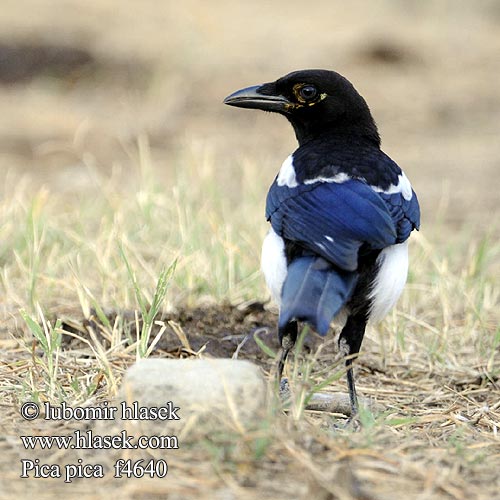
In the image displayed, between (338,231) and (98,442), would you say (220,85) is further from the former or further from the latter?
(98,442)

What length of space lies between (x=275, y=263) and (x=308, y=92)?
98cm

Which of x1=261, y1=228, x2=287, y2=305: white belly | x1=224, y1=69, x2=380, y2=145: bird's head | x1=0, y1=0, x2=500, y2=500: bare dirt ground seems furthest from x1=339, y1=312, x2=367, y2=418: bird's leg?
x1=224, y1=69, x2=380, y2=145: bird's head

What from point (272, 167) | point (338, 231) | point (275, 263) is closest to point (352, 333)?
point (275, 263)

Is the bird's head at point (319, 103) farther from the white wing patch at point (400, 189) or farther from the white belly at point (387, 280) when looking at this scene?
the white belly at point (387, 280)

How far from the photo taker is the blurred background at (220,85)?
852cm

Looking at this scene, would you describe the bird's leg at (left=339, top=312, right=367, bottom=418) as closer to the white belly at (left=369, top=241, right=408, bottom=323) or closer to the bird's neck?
the white belly at (left=369, top=241, right=408, bottom=323)

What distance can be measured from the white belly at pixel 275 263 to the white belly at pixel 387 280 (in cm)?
33

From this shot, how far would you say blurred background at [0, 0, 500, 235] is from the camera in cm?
852

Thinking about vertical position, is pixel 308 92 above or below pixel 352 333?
above

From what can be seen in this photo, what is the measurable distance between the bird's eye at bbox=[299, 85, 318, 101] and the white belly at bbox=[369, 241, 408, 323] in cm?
86

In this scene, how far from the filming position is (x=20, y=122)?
934cm

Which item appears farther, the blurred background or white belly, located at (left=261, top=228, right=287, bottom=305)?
the blurred background

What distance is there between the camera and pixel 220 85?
1071 cm

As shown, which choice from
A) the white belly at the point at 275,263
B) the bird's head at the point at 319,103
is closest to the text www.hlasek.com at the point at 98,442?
the white belly at the point at 275,263
